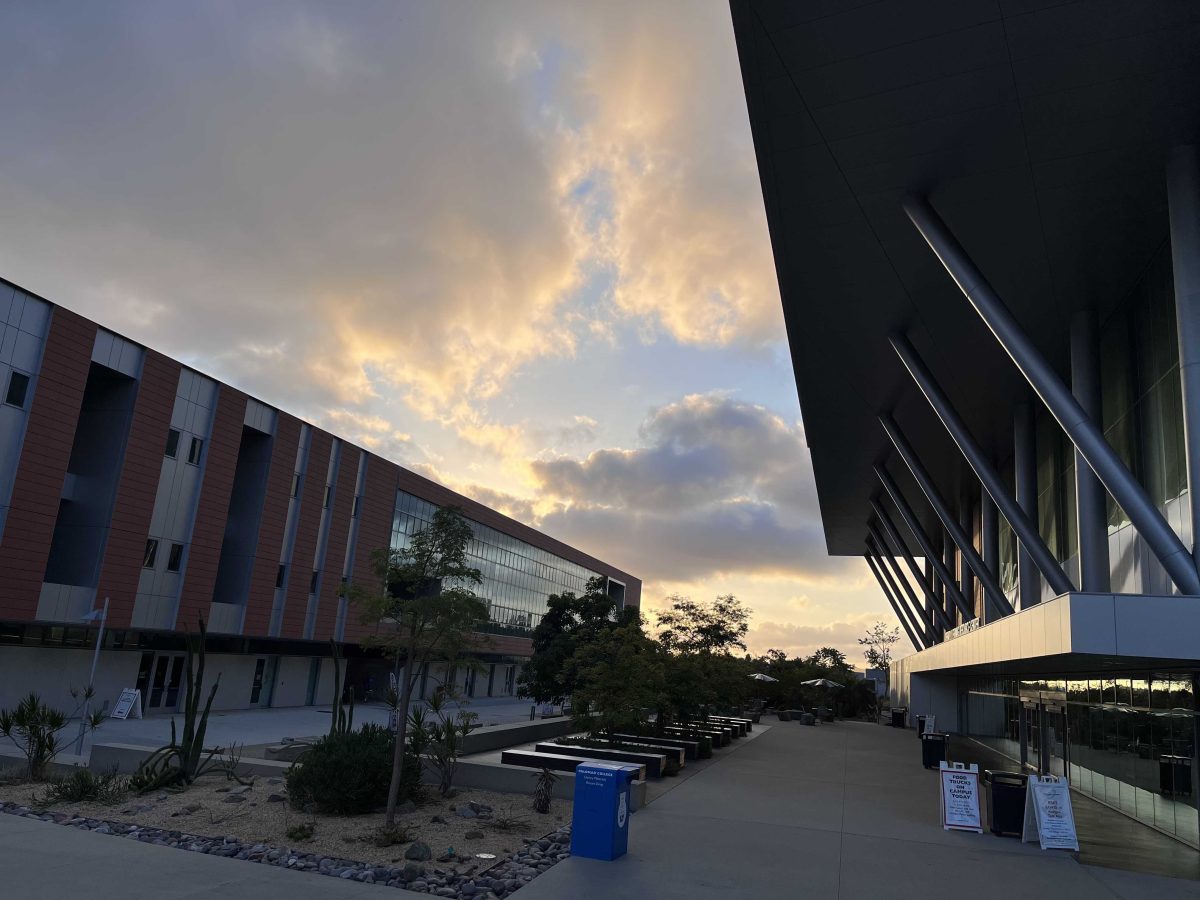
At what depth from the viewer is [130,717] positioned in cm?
2933

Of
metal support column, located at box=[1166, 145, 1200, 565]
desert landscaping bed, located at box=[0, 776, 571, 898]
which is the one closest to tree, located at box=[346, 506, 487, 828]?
desert landscaping bed, located at box=[0, 776, 571, 898]

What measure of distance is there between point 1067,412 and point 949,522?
12.3 m

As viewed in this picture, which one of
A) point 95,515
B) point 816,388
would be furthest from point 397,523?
point 816,388

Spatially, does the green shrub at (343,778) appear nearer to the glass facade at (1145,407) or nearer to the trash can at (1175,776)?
the trash can at (1175,776)

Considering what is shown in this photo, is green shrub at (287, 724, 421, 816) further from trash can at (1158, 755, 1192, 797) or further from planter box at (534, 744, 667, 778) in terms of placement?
trash can at (1158, 755, 1192, 797)

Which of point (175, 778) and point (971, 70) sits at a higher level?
point (971, 70)

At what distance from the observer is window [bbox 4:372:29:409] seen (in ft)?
84.6

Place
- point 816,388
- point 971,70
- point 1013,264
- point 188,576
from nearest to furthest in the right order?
point 971,70 < point 1013,264 < point 816,388 < point 188,576

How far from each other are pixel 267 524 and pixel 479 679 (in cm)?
2986

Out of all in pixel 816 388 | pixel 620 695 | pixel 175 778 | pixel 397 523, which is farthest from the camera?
pixel 397 523

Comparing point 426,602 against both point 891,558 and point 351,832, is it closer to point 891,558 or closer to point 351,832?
point 351,832

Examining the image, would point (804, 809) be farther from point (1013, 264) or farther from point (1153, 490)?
point (1013, 264)

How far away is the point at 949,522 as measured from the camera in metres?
24.0

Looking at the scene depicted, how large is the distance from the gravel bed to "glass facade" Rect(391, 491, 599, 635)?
133 ft
